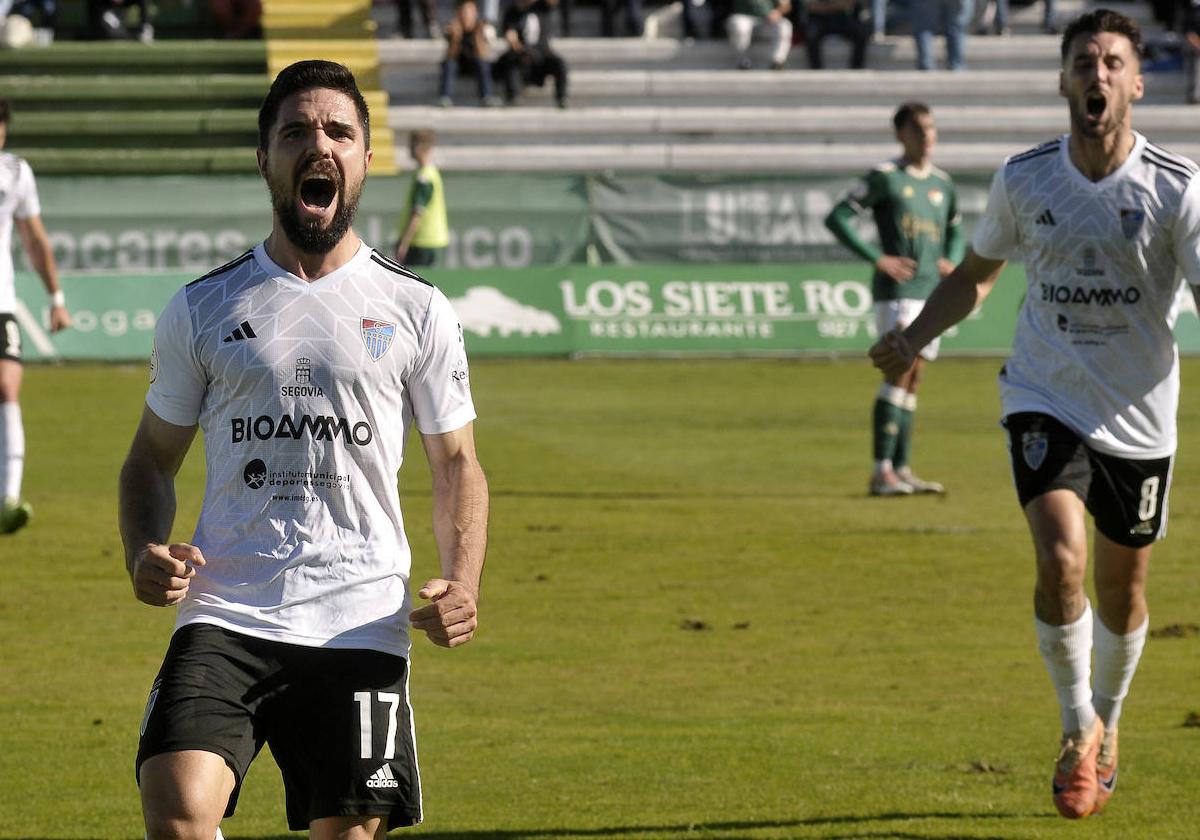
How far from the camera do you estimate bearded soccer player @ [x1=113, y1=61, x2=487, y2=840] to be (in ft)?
14.2

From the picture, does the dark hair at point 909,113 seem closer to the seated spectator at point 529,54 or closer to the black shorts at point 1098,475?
the black shorts at point 1098,475

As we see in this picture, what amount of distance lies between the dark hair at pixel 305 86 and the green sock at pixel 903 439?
31.2ft

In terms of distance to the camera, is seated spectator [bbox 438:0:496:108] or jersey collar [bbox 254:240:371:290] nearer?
jersey collar [bbox 254:240:371:290]

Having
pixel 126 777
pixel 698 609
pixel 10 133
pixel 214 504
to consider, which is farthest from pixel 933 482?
pixel 10 133

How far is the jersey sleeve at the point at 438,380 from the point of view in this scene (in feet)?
14.9

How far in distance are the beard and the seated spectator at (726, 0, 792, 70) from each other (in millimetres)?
29211

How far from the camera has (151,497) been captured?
4.50m

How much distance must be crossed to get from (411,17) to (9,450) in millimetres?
22994

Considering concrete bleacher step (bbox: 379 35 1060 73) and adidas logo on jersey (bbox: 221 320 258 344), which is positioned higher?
adidas logo on jersey (bbox: 221 320 258 344)

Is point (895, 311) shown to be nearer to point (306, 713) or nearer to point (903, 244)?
point (903, 244)

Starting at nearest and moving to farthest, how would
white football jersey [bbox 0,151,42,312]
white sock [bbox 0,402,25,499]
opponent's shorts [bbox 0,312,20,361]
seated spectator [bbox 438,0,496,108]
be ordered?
opponent's shorts [bbox 0,312,20,361] → white football jersey [bbox 0,151,42,312] → white sock [bbox 0,402,25,499] → seated spectator [bbox 438,0,496,108]

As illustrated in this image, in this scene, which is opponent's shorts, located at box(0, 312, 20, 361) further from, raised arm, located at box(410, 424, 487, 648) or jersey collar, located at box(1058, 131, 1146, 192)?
raised arm, located at box(410, 424, 487, 648)

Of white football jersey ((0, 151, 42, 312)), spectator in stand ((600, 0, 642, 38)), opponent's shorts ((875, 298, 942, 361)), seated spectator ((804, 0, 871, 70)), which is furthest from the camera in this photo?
spectator in stand ((600, 0, 642, 38))

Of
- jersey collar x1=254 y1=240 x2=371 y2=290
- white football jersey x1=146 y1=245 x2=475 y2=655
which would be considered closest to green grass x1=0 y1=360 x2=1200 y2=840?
white football jersey x1=146 y1=245 x2=475 y2=655
